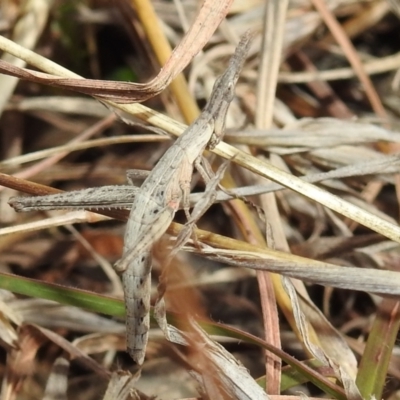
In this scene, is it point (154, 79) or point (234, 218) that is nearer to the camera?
point (154, 79)

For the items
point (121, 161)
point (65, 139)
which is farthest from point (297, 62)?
point (65, 139)

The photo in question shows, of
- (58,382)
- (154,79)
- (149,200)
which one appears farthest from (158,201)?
(58,382)

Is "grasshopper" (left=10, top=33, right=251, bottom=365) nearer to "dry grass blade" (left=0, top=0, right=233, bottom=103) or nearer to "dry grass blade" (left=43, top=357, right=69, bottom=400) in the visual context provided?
"dry grass blade" (left=0, top=0, right=233, bottom=103)

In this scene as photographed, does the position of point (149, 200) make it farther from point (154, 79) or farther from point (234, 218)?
point (234, 218)

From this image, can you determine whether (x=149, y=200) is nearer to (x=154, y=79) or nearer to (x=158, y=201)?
(x=158, y=201)

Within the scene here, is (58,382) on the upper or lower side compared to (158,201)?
lower

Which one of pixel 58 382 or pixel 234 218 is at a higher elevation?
pixel 234 218

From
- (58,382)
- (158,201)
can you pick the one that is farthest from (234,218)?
(58,382)

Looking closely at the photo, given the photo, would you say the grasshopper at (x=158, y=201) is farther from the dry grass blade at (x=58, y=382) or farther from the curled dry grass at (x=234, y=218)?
the dry grass blade at (x=58, y=382)

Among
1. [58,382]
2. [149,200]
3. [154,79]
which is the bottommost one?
[58,382]

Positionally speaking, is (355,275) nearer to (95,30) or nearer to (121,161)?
(121,161)

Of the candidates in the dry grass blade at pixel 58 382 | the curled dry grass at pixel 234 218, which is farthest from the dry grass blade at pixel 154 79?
the dry grass blade at pixel 58 382
